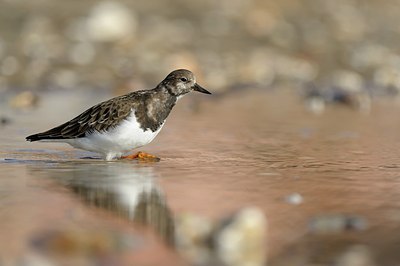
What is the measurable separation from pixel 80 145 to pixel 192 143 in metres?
1.63

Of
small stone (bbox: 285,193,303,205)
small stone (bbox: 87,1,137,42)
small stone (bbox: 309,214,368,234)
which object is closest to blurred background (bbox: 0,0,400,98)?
small stone (bbox: 87,1,137,42)

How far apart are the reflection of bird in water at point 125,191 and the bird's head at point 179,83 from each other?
3.82ft

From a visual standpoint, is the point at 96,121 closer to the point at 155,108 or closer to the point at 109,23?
the point at 155,108

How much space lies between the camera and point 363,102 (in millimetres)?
14219

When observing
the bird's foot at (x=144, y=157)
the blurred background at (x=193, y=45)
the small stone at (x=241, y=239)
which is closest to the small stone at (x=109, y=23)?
the blurred background at (x=193, y=45)

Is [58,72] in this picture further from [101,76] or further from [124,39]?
[124,39]

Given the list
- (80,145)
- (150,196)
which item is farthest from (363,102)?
(150,196)

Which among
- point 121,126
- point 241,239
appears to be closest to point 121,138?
point 121,126

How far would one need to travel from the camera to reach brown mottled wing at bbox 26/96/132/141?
877 cm

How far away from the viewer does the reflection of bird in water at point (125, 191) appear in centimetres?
624

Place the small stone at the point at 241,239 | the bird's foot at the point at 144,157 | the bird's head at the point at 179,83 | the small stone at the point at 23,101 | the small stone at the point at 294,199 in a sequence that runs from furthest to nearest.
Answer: the small stone at the point at 23,101 → the bird's head at the point at 179,83 → the bird's foot at the point at 144,157 → the small stone at the point at 294,199 → the small stone at the point at 241,239

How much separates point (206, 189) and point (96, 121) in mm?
1990

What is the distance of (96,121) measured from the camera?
8922 mm

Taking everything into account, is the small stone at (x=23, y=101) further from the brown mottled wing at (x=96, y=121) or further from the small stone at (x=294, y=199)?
the small stone at (x=294, y=199)
